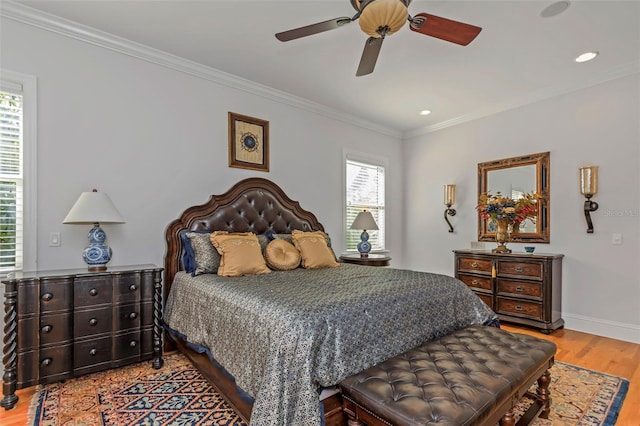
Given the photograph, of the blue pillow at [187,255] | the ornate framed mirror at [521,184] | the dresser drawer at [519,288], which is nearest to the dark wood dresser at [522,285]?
the dresser drawer at [519,288]

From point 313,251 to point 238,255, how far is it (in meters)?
0.86

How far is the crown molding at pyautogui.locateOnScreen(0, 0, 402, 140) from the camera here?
2.57 m

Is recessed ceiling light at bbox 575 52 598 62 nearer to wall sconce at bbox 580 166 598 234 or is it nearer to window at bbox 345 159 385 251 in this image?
wall sconce at bbox 580 166 598 234

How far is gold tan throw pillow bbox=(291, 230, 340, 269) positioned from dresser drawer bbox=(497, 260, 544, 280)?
85.0 inches

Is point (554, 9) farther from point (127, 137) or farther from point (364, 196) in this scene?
point (127, 137)

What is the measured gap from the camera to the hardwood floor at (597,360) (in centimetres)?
207

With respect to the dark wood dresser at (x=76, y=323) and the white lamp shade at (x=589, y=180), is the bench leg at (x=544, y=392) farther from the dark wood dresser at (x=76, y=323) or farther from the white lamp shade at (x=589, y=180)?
the dark wood dresser at (x=76, y=323)

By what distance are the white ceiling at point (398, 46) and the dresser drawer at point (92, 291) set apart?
2.14m

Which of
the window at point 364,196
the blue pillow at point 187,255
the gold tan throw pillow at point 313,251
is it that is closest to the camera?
the blue pillow at point 187,255

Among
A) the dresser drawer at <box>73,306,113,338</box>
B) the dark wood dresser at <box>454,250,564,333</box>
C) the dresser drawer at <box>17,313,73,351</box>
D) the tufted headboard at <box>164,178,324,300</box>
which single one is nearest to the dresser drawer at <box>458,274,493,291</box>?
the dark wood dresser at <box>454,250,564,333</box>

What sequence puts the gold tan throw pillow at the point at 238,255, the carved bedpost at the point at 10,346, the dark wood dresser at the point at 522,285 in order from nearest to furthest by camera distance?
the carved bedpost at the point at 10,346, the gold tan throw pillow at the point at 238,255, the dark wood dresser at the point at 522,285

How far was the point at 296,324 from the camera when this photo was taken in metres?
1.61

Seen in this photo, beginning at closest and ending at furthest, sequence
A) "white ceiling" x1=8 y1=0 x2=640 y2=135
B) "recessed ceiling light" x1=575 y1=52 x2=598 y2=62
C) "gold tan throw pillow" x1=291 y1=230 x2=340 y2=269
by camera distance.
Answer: "white ceiling" x1=8 y1=0 x2=640 y2=135 → "recessed ceiling light" x1=575 y1=52 x2=598 y2=62 → "gold tan throw pillow" x1=291 y1=230 x2=340 y2=269

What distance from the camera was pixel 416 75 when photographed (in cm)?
364
